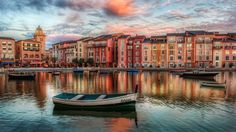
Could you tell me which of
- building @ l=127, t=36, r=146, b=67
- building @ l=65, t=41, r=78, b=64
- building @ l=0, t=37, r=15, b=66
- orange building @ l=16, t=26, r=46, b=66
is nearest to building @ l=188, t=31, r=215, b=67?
building @ l=127, t=36, r=146, b=67

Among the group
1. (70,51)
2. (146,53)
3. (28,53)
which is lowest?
(146,53)

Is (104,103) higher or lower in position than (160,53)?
lower

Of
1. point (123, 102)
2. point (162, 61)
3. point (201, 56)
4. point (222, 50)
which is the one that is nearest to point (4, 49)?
point (162, 61)

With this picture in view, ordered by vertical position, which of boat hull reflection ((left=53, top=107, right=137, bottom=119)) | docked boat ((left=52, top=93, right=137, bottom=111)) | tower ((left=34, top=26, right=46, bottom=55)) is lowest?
boat hull reflection ((left=53, top=107, right=137, bottom=119))

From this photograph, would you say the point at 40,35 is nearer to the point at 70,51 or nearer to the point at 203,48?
the point at 70,51

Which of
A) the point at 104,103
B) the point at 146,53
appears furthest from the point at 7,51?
the point at 104,103

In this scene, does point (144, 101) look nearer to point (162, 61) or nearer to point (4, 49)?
point (162, 61)

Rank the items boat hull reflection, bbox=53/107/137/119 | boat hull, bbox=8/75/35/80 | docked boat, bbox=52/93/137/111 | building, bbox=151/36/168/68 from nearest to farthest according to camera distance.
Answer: boat hull reflection, bbox=53/107/137/119 < docked boat, bbox=52/93/137/111 < boat hull, bbox=8/75/35/80 < building, bbox=151/36/168/68

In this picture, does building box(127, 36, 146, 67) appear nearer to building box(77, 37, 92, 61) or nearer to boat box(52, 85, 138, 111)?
building box(77, 37, 92, 61)

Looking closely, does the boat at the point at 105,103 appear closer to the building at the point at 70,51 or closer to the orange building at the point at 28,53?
the orange building at the point at 28,53

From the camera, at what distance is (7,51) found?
138m

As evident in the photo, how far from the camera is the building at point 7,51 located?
445 ft

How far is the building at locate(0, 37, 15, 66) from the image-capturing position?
136 metres

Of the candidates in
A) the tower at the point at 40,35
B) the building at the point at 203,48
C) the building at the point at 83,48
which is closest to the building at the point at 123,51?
the building at the point at 83,48
